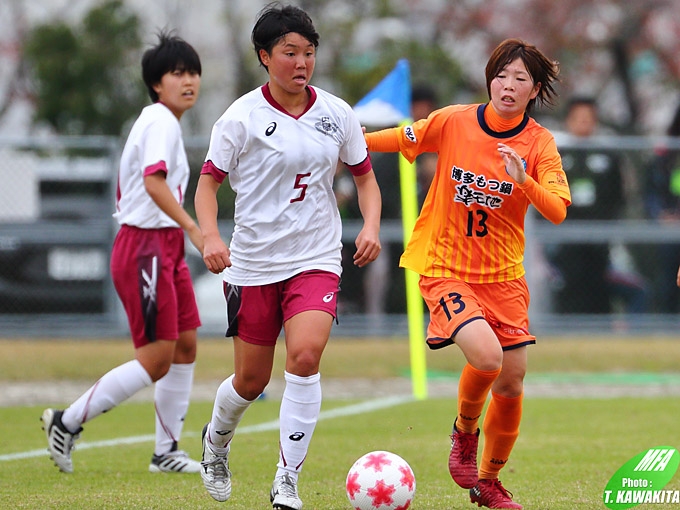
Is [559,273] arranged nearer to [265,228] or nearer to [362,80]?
[362,80]

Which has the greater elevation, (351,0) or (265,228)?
(351,0)

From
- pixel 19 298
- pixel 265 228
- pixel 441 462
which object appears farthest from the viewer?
pixel 19 298

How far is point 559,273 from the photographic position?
13.9 metres

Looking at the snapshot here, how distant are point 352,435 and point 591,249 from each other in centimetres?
620

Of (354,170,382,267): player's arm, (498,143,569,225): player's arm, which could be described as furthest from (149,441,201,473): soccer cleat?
(498,143,569,225): player's arm

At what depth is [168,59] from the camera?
724 cm

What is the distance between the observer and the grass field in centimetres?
610

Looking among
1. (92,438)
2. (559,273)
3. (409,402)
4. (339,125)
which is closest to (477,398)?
(339,125)

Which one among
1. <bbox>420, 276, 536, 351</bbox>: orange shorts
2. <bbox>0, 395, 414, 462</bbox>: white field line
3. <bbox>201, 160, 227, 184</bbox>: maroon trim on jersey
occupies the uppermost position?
<bbox>201, 160, 227, 184</bbox>: maroon trim on jersey

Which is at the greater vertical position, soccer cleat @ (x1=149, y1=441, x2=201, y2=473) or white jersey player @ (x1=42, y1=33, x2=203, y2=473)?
white jersey player @ (x1=42, y1=33, x2=203, y2=473)

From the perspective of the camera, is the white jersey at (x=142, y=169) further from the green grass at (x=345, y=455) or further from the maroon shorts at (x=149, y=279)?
the green grass at (x=345, y=455)

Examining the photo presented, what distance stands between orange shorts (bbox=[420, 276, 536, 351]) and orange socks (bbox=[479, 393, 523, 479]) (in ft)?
0.94

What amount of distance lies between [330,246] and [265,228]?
32 centimetres

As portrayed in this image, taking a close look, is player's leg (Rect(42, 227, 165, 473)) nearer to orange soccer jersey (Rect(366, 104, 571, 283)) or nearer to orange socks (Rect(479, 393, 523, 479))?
orange soccer jersey (Rect(366, 104, 571, 283))
